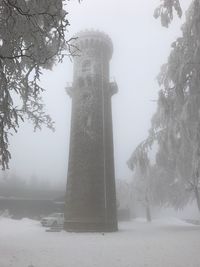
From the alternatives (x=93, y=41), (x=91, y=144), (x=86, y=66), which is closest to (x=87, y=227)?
(x=91, y=144)

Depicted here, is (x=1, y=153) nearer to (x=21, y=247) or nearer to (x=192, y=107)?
(x=21, y=247)

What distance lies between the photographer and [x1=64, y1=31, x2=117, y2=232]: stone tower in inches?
905

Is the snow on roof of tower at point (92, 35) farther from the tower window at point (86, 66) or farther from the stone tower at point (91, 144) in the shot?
the tower window at point (86, 66)

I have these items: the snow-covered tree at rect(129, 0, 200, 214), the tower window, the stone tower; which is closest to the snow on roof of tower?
the stone tower

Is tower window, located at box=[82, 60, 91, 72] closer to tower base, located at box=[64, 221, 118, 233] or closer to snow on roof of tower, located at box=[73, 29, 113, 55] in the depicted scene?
snow on roof of tower, located at box=[73, 29, 113, 55]

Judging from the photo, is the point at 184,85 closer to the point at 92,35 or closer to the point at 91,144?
the point at 91,144

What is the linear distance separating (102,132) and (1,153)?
18022mm

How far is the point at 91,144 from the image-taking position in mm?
24609

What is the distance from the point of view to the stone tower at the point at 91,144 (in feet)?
75.4

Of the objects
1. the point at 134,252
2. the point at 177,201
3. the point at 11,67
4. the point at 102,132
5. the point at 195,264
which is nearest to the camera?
the point at 11,67

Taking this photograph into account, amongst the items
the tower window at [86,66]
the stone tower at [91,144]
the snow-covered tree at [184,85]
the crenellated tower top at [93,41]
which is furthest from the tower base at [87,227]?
the crenellated tower top at [93,41]

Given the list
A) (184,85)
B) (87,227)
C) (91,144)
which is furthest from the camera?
(91,144)

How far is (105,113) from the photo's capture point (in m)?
26.2

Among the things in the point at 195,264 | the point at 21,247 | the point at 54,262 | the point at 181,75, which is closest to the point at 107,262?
the point at 54,262
